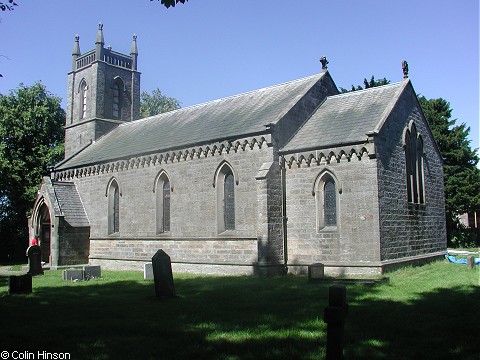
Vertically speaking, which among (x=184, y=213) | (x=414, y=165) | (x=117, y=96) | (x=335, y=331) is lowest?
(x=335, y=331)

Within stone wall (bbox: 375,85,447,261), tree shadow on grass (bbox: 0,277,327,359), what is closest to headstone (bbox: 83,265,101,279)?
tree shadow on grass (bbox: 0,277,327,359)

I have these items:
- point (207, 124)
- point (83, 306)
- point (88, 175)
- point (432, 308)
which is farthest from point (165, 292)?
point (88, 175)

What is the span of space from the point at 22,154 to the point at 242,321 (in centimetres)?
3443

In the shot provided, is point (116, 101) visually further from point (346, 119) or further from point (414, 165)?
point (414, 165)

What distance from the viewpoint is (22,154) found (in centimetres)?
3884

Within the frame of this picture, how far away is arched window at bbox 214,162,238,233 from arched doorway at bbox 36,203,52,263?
43.6ft

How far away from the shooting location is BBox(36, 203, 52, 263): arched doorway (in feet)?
96.7

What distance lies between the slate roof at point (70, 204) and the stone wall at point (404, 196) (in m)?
18.1

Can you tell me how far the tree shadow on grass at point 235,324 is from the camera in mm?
7676

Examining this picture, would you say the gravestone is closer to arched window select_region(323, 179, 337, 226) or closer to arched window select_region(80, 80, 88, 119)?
arched window select_region(323, 179, 337, 226)

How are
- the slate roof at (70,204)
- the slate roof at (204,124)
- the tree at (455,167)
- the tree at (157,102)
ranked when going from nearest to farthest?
the slate roof at (204,124) → the slate roof at (70,204) → the tree at (455,167) → the tree at (157,102)

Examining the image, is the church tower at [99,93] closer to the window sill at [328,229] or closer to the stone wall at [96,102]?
the stone wall at [96,102]

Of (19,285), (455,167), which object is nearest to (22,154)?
(19,285)

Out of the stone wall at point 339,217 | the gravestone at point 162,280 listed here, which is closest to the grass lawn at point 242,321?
the gravestone at point 162,280
